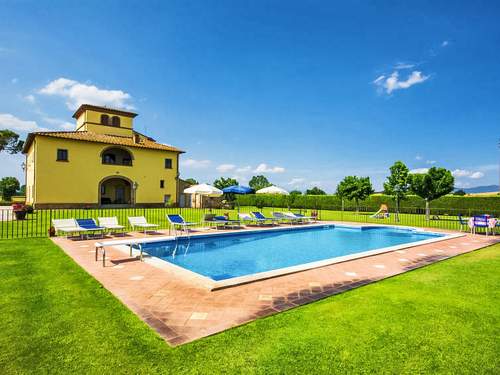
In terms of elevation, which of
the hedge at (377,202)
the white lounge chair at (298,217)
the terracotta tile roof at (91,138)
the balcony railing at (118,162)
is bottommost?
the white lounge chair at (298,217)

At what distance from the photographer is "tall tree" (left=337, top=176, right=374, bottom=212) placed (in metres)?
31.5

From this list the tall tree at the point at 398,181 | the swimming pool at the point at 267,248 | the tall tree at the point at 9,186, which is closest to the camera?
the swimming pool at the point at 267,248

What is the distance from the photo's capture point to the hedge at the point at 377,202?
29.1m

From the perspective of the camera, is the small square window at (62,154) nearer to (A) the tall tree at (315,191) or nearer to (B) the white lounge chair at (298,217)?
(B) the white lounge chair at (298,217)

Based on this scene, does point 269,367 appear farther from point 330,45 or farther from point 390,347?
point 330,45

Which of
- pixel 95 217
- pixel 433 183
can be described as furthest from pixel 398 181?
pixel 95 217

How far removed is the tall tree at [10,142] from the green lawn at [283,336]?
171ft

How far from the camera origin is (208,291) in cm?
531

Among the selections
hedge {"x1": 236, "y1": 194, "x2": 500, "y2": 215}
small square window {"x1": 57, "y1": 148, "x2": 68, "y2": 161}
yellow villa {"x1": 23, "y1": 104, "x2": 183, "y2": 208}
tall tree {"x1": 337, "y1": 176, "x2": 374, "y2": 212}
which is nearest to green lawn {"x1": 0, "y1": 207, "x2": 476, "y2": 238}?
yellow villa {"x1": 23, "y1": 104, "x2": 183, "y2": 208}

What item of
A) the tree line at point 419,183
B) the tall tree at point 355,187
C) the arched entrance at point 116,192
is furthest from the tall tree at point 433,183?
the arched entrance at point 116,192

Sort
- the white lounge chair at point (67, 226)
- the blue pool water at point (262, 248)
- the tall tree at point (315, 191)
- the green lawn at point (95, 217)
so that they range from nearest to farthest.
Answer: the blue pool water at point (262, 248), the white lounge chair at point (67, 226), the green lawn at point (95, 217), the tall tree at point (315, 191)

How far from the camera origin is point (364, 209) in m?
36.2

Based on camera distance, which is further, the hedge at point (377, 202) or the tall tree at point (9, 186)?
the tall tree at point (9, 186)

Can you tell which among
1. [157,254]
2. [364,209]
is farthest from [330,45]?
[364,209]
